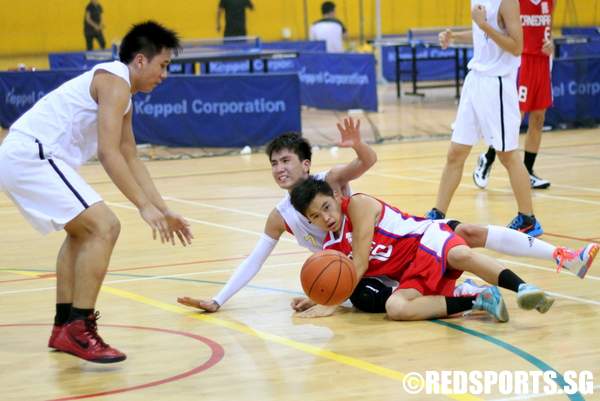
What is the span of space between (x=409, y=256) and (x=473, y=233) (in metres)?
0.67

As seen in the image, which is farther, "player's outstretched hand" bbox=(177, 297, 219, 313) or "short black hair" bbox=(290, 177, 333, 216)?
"player's outstretched hand" bbox=(177, 297, 219, 313)

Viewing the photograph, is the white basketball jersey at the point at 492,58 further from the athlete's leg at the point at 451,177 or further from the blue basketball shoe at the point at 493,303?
the blue basketball shoe at the point at 493,303

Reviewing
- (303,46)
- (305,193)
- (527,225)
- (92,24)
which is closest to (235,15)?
(303,46)

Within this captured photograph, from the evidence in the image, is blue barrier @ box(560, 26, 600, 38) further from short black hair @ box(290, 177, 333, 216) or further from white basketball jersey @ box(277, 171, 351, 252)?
short black hair @ box(290, 177, 333, 216)

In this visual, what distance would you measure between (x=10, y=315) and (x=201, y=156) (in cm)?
878

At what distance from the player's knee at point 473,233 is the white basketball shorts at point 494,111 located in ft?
7.28

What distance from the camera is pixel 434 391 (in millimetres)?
5285

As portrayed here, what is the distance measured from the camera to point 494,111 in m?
9.58

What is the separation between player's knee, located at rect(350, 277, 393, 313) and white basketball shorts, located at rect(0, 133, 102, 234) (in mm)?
1732

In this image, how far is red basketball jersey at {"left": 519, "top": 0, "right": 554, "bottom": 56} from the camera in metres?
11.8

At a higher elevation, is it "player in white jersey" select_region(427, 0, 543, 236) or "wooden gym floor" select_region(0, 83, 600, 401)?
"player in white jersey" select_region(427, 0, 543, 236)

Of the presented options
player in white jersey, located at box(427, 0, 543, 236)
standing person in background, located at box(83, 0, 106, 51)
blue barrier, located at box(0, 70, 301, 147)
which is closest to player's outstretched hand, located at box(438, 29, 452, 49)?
player in white jersey, located at box(427, 0, 543, 236)

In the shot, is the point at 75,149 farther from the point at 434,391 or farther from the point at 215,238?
the point at 215,238

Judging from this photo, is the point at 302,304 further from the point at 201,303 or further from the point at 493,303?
the point at 493,303
